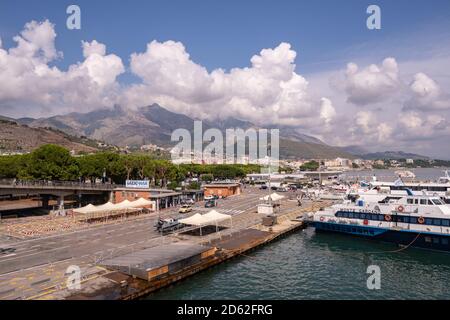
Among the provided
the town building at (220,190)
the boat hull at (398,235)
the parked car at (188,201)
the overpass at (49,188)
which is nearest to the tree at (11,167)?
the overpass at (49,188)

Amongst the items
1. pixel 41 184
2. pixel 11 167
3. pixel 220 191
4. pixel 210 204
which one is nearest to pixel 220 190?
pixel 220 191

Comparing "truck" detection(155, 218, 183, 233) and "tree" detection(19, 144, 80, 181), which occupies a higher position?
"tree" detection(19, 144, 80, 181)

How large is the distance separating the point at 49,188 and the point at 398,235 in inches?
2303

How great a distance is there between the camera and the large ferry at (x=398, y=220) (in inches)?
1639

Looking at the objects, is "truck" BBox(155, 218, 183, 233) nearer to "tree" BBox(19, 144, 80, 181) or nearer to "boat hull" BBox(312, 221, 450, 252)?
"boat hull" BBox(312, 221, 450, 252)

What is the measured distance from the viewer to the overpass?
5806 cm

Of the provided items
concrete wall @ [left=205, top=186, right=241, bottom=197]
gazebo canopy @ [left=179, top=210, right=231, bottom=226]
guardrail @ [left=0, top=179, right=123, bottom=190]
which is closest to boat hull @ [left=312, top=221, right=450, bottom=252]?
gazebo canopy @ [left=179, top=210, right=231, bottom=226]

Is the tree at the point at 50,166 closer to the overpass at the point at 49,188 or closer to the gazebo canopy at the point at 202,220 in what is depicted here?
the overpass at the point at 49,188

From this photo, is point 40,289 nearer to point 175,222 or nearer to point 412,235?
point 175,222

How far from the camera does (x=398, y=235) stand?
145ft

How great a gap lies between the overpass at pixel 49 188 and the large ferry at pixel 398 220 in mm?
46350

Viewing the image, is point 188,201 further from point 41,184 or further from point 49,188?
point 41,184
